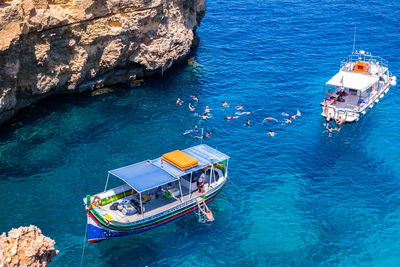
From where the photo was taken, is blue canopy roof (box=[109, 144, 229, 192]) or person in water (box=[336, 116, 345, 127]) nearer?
blue canopy roof (box=[109, 144, 229, 192])

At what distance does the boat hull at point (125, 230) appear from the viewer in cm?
2830

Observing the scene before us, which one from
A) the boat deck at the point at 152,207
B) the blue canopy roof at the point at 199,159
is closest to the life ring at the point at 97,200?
the boat deck at the point at 152,207


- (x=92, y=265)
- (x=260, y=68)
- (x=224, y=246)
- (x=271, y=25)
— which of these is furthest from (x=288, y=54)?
(x=92, y=265)

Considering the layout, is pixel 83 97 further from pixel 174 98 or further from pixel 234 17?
pixel 234 17

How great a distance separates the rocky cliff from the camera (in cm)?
3619

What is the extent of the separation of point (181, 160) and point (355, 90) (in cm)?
2335

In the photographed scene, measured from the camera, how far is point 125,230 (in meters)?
29.0

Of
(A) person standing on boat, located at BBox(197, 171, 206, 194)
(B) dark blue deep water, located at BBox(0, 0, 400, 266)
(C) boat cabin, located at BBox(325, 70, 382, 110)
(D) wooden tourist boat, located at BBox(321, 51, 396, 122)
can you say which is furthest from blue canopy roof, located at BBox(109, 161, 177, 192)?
(C) boat cabin, located at BBox(325, 70, 382, 110)

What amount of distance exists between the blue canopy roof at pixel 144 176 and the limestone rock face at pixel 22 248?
11.5 meters

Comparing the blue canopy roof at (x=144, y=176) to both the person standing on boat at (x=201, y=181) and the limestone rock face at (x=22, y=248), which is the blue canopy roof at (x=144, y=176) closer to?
the person standing on boat at (x=201, y=181)

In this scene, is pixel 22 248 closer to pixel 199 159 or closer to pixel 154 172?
pixel 154 172

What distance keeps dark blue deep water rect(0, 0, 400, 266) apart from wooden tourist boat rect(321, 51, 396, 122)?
137 centimetres

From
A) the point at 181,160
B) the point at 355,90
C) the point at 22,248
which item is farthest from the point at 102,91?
the point at 22,248

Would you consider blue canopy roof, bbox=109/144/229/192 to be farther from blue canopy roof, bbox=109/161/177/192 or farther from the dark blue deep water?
the dark blue deep water
